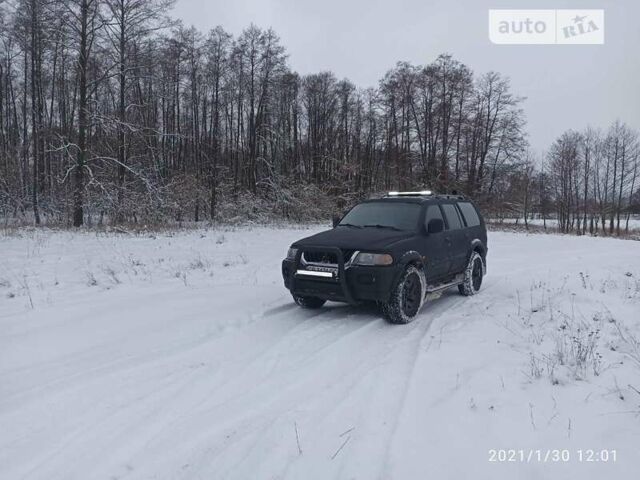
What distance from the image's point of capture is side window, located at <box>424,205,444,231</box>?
716cm

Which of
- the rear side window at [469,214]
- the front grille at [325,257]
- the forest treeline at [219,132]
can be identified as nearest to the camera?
the front grille at [325,257]

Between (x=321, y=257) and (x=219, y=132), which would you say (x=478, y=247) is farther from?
(x=219, y=132)

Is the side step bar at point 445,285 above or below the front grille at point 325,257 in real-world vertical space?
below

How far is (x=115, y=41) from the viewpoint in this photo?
886 inches

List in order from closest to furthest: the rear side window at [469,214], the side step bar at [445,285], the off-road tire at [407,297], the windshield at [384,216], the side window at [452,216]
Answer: the off-road tire at [407,297] < the side step bar at [445,285] < the windshield at [384,216] < the side window at [452,216] < the rear side window at [469,214]

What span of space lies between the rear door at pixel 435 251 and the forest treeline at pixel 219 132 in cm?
1629

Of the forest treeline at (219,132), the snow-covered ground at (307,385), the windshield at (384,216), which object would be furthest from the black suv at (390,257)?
the forest treeline at (219,132)

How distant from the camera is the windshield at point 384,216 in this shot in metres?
7.11

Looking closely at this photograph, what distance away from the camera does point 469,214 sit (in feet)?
28.8

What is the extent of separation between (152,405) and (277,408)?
1.10 m

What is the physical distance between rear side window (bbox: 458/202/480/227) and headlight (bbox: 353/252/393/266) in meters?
Result: 3.23

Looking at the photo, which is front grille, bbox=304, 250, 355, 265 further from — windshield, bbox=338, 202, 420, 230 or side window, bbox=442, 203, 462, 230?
side window, bbox=442, 203, 462, 230

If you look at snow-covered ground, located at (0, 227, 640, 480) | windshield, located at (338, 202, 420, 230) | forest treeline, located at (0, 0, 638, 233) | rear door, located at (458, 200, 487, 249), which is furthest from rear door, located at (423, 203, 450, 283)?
Answer: forest treeline, located at (0, 0, 638, 233)

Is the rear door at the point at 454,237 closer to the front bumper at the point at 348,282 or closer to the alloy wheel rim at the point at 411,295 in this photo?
the alloy wheel rim at the point at 411,295
